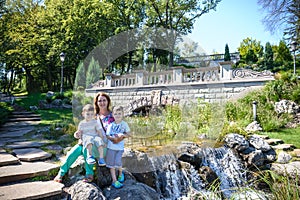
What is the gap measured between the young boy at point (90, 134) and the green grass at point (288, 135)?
5580mm

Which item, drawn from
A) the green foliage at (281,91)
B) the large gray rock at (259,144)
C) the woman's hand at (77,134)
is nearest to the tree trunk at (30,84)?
the green foliage at (281,91)

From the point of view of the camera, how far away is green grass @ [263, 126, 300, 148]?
6.34 metres

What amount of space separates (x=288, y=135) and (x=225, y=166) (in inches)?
116

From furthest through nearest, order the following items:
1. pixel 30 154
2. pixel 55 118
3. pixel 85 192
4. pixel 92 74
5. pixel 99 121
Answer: pixel 92 74 < pixel 55 118 < pixel 30 154 < pixel 99 121 < pixel 85 192

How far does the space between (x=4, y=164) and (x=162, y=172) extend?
2.71 metres

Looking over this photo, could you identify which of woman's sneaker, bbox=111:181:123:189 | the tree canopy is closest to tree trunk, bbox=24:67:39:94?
the tree canopy

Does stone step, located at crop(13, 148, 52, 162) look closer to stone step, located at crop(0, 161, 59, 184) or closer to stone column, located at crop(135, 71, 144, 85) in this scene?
stone step, located at crop(0, 161, 59, 184)

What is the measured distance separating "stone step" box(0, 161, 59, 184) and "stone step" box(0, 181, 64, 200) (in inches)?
6.8

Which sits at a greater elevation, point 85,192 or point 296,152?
point 85,192

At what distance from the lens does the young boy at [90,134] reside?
284 centimetres

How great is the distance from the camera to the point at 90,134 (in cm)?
294

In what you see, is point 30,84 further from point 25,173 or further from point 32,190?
point 32,190

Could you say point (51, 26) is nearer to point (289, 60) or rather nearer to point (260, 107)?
point (260, 107)

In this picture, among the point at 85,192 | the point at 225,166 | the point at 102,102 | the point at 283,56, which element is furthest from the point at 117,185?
the point at 283,56
